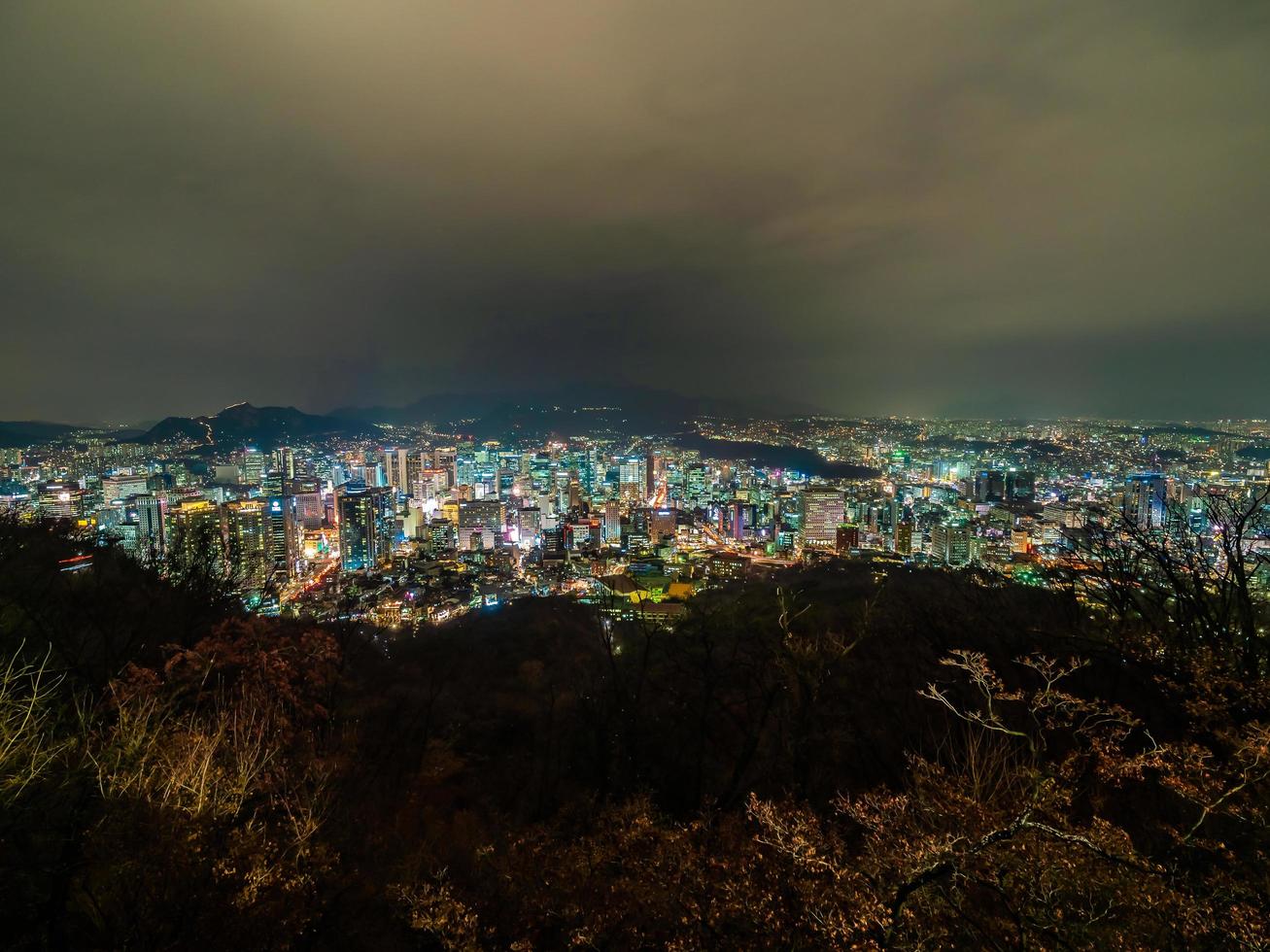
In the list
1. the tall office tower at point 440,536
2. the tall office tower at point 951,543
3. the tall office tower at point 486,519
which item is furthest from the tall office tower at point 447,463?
the tall office tower at point 951,543

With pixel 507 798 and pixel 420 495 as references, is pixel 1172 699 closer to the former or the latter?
pixel 507 798

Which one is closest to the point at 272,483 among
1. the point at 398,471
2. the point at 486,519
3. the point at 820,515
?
the point at 398,471

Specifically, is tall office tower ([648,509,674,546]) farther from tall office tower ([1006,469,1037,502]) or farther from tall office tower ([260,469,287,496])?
tall office tower ([260,469,287,496])

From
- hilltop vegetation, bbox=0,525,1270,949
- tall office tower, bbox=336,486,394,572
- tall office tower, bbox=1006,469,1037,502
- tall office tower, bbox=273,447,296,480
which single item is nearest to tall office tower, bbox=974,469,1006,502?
tall office tower, bbox=1006,469,1037,502

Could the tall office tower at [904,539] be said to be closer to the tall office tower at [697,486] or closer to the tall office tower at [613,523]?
the tall office tower at [613,523]

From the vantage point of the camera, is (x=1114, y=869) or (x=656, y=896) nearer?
(x=1114, y=869)

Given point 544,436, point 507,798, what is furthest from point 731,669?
point 544,436

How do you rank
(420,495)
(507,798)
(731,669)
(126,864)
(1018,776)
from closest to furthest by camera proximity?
(126,864) < (1018,776) < (507,798) < (731,669) < (420,495)
